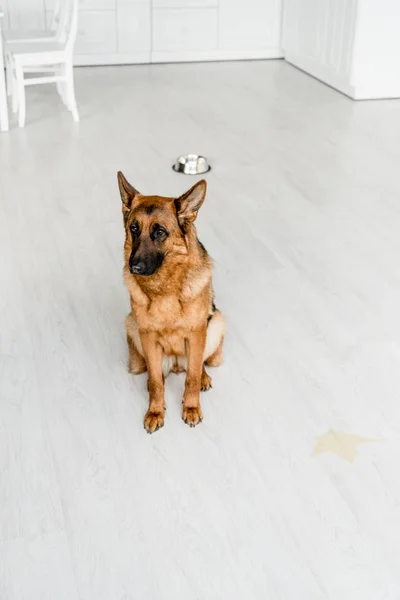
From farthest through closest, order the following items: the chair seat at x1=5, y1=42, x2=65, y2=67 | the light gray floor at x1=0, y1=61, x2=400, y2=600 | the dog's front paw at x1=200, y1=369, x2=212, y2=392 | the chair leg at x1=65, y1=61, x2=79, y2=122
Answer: the chair leg at x1=65, y1=61, x2=79, y2=122 < the chair seat at x1=5, y1=42, x2=65, y2=67 < the dog's front paw at x1=200, y1=369, x2=212, y2=392 < the light gray floor at x1=0, y1=61, x2=400, y2=600

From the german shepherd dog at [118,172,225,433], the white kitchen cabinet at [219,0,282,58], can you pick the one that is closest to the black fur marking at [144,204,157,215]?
the german shepherd dog at [118,172,225,433]

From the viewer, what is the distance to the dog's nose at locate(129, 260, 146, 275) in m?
1.96

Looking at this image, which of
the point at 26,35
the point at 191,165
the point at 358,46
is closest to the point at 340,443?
the point at 191,165

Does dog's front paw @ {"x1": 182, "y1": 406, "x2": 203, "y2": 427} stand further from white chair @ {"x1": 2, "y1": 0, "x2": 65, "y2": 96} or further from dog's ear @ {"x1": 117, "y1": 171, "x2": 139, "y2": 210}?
white chair @ {"x1": 2, "y1": 0, "x2": 65, "y2": 96}

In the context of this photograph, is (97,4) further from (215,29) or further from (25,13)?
(215,29)

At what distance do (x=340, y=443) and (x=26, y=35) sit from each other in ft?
13.2

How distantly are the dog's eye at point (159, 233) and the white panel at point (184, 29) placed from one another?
4.91m

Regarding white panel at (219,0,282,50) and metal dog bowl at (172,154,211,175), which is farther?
white panel at (219,0,282,50)

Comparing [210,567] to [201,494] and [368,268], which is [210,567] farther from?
[368,268]

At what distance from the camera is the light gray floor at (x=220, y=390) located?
1806 millimetres

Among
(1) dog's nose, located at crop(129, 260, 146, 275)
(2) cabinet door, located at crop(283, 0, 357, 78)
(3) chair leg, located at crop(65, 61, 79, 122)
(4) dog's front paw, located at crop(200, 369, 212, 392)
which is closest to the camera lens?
(1) dog's nose, located at crop(129, 260, 146, 275)

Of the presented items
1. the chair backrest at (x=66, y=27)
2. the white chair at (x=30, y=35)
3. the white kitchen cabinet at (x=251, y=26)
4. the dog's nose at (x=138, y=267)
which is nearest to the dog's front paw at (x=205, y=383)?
the dog's nose at (x=138, y=267)

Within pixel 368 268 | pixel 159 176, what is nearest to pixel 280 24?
pixel 159 176

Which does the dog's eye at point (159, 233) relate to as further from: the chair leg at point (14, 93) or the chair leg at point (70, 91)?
the chair leg at point (14, 93)
